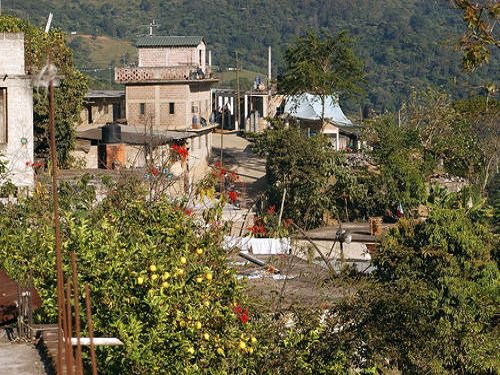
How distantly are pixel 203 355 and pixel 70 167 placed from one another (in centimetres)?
2293

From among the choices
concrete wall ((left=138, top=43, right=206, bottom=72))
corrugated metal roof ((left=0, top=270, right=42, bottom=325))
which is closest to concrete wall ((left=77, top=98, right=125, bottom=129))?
concrete wall ((left=138, top=43, right=206, bottom=72))

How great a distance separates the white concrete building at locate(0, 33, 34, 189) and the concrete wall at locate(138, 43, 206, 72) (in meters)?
24.2

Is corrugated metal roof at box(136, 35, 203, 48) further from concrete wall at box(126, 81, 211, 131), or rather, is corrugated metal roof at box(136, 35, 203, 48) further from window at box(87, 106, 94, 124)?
window at box(87, 106, 94, 124)

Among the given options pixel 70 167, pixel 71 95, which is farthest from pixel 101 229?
pixel 71 95

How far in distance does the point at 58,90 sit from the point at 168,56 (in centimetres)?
1407

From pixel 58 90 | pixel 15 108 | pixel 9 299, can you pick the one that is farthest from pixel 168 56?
pixel 9 299

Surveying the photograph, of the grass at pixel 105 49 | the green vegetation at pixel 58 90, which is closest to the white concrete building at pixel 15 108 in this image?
the green vegetation at pixel 58 90

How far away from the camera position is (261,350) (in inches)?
486

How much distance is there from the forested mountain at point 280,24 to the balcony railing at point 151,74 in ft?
242

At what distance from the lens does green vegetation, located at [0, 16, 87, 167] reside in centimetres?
3105

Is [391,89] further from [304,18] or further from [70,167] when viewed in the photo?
[70,167]

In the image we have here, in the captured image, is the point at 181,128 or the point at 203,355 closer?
the point at 203,355

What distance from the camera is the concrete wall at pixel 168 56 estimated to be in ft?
157

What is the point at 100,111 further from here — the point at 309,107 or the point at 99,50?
the point at 99,50
